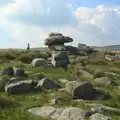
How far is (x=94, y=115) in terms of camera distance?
1911 centimetres

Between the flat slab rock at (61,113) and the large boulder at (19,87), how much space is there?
5521 millimetres

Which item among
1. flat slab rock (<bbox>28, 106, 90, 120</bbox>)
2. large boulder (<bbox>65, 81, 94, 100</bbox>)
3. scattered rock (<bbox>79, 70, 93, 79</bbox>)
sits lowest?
scattered rock (<bbox>79, 70, 93, 79</bbox>)

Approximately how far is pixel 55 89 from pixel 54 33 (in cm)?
4908

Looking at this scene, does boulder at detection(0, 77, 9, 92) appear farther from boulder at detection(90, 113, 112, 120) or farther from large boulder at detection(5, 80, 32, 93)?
boulder at detection(90, 113, 112, 120)

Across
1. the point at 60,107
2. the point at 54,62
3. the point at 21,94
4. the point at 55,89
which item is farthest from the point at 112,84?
the point at 54,62

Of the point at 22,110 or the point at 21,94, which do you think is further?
the point at 21,94

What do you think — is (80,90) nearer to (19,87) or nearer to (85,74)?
(19,87)

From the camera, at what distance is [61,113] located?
19.9m

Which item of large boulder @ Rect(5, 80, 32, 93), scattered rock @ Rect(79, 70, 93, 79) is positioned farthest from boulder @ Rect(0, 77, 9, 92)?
scattered rock @ Rect(79, 70, 93, 79)

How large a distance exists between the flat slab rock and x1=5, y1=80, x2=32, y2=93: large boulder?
552 cm

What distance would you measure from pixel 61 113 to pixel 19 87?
25.5 feet

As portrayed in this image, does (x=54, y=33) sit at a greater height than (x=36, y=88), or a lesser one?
greater

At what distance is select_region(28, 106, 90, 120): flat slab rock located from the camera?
63.1ft

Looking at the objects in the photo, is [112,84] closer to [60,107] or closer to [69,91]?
[69,91]
